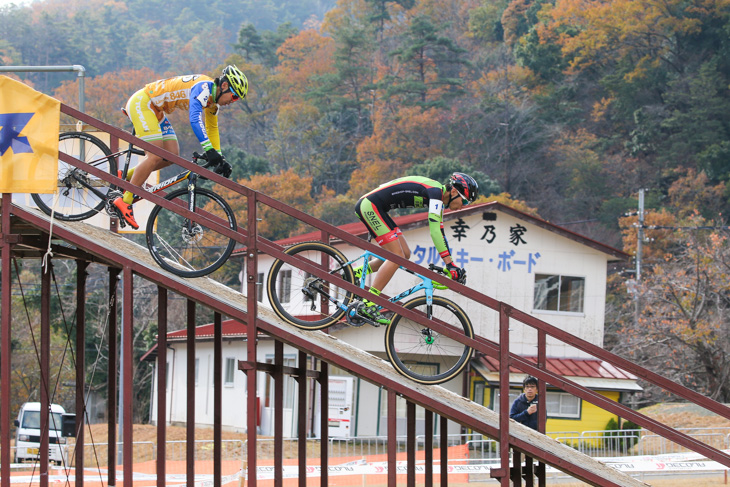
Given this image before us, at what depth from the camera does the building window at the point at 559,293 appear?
105 feet

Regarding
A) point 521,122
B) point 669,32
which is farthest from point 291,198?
point 669,32

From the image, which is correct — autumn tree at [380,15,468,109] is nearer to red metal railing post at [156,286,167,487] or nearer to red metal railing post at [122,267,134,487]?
red metal railing post at [156,286,167,487]

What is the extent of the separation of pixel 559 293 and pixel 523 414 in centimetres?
2223

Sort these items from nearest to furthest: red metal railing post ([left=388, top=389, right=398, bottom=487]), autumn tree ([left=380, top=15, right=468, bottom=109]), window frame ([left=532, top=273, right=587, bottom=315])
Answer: red metal railing post ([left=388, top=389, right=398, bottom=487]) → window frame ([left=532, top=273, right=587, bottom=315]) → autumn tree ([left=380, top=15, right=468, bottom=109])

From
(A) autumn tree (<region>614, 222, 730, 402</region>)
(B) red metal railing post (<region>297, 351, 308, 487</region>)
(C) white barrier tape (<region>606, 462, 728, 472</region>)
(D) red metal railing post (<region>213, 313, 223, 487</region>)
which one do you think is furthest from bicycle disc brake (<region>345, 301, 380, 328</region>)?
(A) autumn tree (<region>614, 222, 730, 402</region>)

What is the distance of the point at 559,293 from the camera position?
32.3 m

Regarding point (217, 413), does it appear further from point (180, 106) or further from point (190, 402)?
point (180, 106)

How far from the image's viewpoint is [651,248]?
50.6 meters

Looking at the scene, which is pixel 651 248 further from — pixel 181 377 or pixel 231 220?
pixel 231 220

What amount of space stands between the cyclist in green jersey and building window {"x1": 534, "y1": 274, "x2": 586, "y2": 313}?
23168mm

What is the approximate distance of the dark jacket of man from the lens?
35.0ft

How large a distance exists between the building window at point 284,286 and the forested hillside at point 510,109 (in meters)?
34.5

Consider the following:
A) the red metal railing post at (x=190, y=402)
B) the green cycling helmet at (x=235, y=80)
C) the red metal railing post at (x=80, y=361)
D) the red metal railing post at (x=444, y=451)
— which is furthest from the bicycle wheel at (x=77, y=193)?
the red metal railing post at (x=444, y=451)

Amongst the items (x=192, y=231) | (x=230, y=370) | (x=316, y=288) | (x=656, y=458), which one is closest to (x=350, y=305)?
(x=316, y=288)
